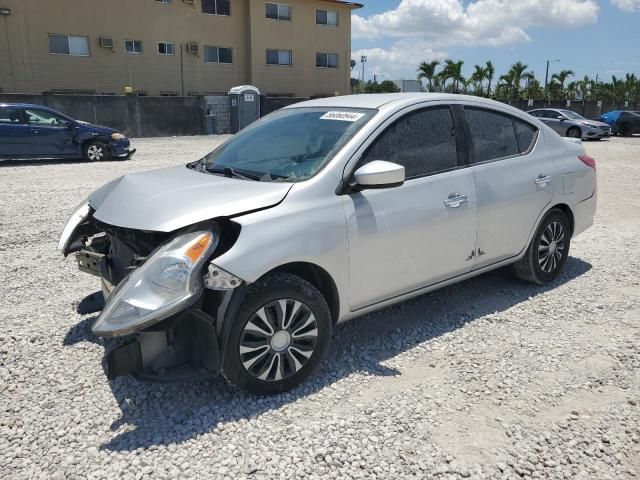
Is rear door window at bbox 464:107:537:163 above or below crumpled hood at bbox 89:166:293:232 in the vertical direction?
above

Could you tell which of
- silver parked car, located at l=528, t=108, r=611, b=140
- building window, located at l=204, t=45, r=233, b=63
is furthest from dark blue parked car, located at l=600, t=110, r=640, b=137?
building window, located at l=204, t=45, r=233, b=63

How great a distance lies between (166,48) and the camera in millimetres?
29547

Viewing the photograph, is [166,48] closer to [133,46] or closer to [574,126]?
[133,46]

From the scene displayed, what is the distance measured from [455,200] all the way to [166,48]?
29023 millimetres

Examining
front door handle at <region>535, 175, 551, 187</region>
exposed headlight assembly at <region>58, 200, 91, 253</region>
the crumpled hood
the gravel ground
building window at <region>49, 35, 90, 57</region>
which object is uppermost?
building window at <region>49, 35, 90, 57</region>

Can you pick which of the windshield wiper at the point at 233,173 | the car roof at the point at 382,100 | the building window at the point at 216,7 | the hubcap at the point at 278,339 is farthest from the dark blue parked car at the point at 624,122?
the hubcap at the point at 278,339

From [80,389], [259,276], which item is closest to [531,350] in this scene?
[259,276]

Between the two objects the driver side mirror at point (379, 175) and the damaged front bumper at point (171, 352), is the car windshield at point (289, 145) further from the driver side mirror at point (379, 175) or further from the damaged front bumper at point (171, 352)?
the damaged front bumper at point (171, 352)

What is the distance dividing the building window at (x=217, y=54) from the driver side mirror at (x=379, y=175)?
99.0ft

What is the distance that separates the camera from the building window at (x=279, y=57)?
1296 inches

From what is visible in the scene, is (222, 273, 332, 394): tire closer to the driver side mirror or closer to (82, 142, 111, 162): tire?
the driver side mirror

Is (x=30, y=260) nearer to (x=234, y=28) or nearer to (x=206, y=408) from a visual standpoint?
(x=206, y=408)

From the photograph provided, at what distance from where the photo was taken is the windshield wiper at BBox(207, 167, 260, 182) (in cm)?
358

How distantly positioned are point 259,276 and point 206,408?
845 mm
